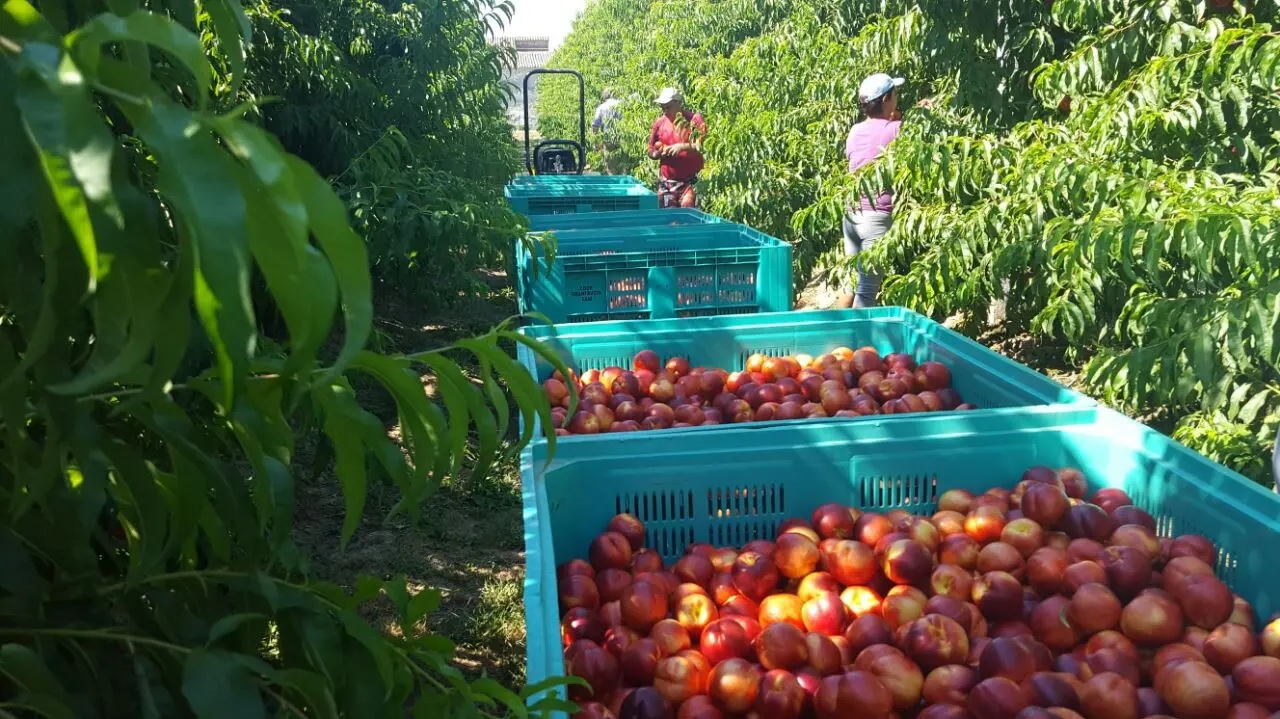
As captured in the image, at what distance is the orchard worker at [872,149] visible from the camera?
543 centimetres

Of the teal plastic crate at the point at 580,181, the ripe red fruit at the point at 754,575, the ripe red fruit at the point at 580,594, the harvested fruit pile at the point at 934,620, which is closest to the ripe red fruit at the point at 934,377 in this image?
the harvested fruit pile at the point at 934,620

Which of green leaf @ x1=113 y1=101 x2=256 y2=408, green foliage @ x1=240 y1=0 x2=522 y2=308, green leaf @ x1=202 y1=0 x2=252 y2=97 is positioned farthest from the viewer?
green foliage @ x1=240 y1=0 x2=522 y2=308

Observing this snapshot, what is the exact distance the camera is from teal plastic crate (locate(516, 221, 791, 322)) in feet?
14.2

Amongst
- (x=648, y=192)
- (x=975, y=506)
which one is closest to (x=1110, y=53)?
(x=975, y=506)

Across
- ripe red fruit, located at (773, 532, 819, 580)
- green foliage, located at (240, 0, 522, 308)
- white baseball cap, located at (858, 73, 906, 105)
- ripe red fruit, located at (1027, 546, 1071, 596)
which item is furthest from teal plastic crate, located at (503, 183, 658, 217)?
ripe red fruit, located at (1027, 546, 1071, 596)

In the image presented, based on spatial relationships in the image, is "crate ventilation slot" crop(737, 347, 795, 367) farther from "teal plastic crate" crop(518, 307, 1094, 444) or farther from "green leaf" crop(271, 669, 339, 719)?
"green leaf" crop(271, 669, 339, 719)

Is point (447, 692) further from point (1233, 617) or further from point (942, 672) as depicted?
point (1233, 617)

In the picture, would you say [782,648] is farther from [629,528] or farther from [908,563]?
[629,528]

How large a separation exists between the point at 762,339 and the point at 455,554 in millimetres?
1360

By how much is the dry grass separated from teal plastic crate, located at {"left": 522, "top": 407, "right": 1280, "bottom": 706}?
55 centimetres

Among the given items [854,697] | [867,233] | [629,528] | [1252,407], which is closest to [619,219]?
[867,233]

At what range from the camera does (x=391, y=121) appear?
7254 millimetres

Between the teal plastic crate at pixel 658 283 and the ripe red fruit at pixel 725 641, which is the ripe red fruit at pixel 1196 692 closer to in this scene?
the ripe red fruit at pixel 725 641

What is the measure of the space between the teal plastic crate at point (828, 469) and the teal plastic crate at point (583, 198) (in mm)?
5279
